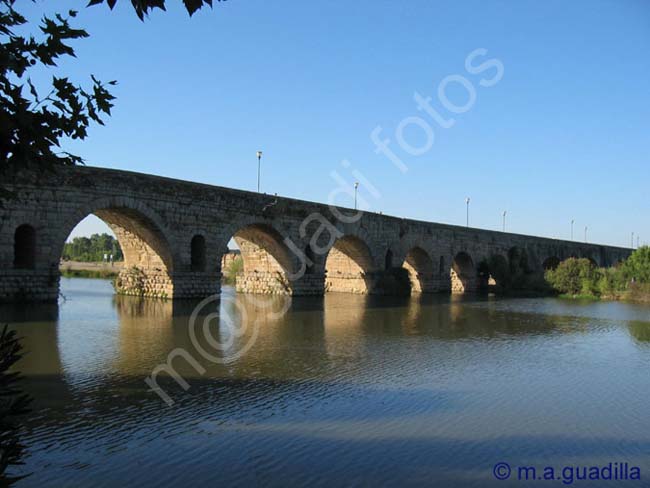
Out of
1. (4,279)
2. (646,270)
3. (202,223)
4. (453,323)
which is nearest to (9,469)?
(4,279)

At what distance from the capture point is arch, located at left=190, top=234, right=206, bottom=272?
19969 mm

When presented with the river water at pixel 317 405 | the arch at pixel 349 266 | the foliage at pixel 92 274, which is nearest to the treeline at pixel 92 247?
the foliage at pixel 92 274

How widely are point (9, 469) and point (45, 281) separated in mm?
12004

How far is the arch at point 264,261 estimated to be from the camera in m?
23.5

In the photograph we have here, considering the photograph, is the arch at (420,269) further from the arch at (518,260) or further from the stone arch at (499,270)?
the arch at (518,260)

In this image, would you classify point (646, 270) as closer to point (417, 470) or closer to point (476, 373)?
point (476, 373)

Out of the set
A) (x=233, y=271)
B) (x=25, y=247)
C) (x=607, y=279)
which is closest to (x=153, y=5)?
(x=25, y=247)

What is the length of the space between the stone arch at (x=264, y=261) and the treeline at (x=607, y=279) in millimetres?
16709

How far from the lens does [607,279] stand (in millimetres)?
30594

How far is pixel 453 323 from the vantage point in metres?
16.2

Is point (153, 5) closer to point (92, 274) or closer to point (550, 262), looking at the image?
point (92, 274)

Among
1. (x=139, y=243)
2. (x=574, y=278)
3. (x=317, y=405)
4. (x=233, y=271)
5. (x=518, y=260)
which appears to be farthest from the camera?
(x=518, y=260)

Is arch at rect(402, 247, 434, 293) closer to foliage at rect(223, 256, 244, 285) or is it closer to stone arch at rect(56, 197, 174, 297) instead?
foliage at rect(223, 256, 244, 285)

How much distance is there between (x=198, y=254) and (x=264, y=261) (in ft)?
17.0
